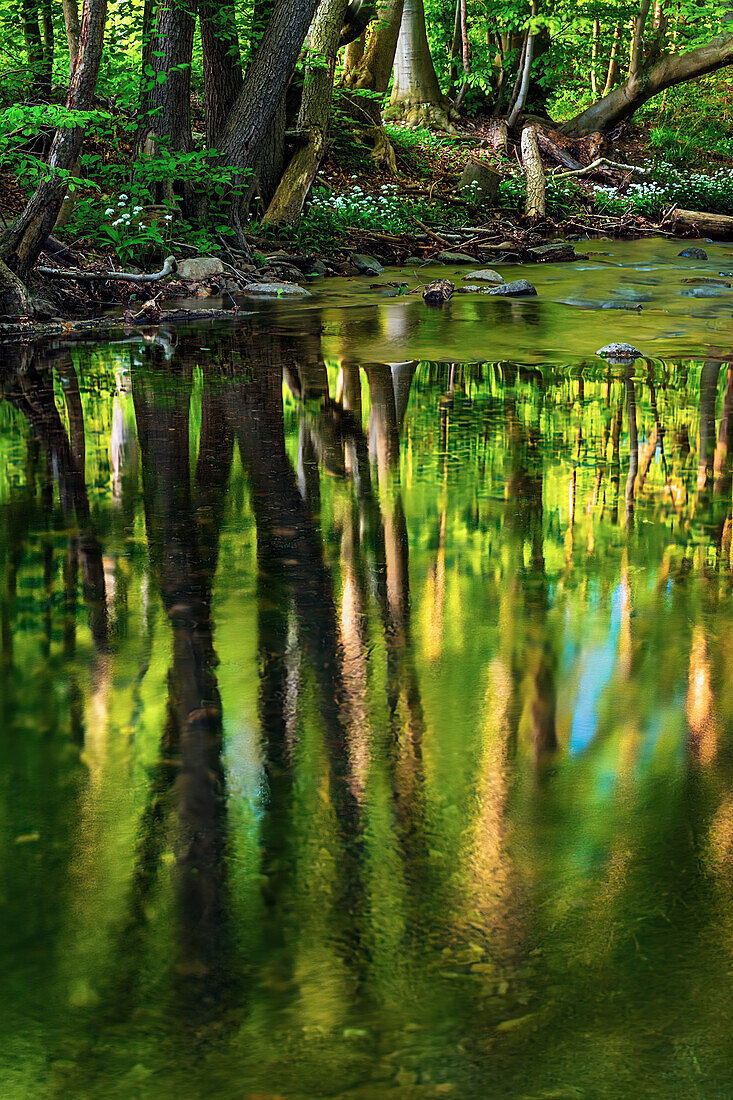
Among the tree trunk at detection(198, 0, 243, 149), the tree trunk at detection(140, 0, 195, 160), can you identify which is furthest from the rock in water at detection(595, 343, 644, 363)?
the tree trunk at detection(198, 0, 243, 149)

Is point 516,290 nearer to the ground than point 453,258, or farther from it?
nearer to the ground

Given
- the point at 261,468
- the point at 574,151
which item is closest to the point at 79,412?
the point at 261,468

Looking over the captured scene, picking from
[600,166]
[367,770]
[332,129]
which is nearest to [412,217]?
[332,129]

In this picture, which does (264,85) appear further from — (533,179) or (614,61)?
(614,61)

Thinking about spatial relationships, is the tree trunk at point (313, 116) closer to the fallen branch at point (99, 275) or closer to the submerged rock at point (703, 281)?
the fallen branch at point (99, 275)

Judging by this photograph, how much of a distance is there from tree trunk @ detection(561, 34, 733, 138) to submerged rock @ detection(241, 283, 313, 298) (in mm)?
14512

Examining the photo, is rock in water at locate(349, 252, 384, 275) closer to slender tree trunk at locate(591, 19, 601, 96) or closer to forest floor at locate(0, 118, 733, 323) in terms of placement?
forest floor at locate(0, 118, 733, 323)

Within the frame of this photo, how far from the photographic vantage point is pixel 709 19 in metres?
23.2

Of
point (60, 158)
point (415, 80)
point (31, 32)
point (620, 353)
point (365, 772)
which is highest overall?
point (415, 80)

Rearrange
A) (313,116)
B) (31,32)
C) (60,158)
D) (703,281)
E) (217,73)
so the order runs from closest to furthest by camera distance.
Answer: (60,158)
(703,281)
(217,73)
(313,116)
(31,32)

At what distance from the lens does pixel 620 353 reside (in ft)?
26.1

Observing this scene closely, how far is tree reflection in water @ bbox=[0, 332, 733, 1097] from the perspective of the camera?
1.61m

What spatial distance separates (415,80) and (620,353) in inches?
719

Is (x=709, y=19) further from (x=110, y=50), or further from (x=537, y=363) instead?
(x=537, y=363)
